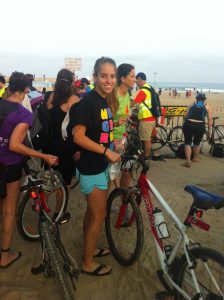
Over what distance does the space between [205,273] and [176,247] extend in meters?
0.31

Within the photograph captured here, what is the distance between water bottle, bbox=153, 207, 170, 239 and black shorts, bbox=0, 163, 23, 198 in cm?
142

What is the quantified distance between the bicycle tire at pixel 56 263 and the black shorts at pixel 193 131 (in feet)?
17.6

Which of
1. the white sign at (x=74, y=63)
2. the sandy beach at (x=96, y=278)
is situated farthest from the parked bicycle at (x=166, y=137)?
the white sign at (x=74, y=63)

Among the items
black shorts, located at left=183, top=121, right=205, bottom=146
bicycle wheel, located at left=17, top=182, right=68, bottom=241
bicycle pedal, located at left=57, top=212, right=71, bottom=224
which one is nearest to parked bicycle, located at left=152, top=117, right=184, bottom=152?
black shorts, located at left=183, top=121, right=205, bottom=146

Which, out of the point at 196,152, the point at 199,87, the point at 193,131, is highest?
the point at 193,131

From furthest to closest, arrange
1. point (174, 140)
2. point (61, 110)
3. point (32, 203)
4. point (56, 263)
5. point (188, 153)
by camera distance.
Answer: point (174, 140)
point (188, 153)
point (61, 110)
point (32, 203)
point (56, 263)

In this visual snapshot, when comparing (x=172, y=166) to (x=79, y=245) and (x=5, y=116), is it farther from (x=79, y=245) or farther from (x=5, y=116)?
(x=5, y=116)

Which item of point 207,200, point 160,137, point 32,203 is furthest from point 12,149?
point 160,137

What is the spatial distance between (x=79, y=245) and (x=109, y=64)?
7.24ft

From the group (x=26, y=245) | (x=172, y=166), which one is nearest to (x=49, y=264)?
(x=26, y=245)

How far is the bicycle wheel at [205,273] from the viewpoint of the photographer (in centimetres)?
221

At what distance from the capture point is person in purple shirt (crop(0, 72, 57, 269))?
280cm

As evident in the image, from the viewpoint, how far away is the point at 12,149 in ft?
9.14

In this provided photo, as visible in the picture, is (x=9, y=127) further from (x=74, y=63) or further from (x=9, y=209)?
(x=74, y=63)
